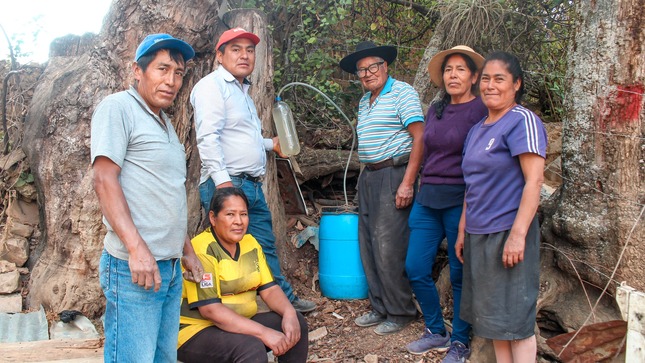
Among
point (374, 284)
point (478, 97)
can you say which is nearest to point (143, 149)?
point (478, 97)

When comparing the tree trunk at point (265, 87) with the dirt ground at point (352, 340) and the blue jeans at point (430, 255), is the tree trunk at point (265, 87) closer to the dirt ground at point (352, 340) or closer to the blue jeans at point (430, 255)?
the dirt ground at point (352, 340)

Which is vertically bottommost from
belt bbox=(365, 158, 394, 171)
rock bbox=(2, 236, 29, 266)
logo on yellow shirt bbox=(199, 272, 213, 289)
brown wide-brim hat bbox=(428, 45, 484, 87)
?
rock bbox=(2, 236, 29, 266)

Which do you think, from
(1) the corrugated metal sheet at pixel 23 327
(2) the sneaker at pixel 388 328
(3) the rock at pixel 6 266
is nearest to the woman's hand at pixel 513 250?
(2) the sneaker at pixel 388 328

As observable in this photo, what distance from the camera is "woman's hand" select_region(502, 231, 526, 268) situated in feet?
9.71

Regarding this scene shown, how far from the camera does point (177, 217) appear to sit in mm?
2510

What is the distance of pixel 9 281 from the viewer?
460 centimetres

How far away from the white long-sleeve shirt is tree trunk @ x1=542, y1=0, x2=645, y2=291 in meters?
2.11

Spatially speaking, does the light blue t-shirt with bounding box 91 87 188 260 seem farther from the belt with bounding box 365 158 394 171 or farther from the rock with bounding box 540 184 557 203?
the rock with bounding box 540 184 557 203

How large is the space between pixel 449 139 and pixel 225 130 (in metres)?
1.46

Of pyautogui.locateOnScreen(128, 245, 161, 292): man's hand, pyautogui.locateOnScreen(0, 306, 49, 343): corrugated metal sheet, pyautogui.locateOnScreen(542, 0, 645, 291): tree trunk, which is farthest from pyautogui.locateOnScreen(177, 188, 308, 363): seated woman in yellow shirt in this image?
pyautogui.locateOnScreen(542, 0, 645, 291): tree trunk

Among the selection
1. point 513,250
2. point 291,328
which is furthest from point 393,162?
point 291,328

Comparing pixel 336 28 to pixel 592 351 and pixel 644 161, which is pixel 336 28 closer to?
pixel 644 161

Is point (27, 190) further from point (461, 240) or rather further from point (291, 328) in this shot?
point (461, 240)

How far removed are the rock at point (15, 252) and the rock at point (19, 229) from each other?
100 mm
